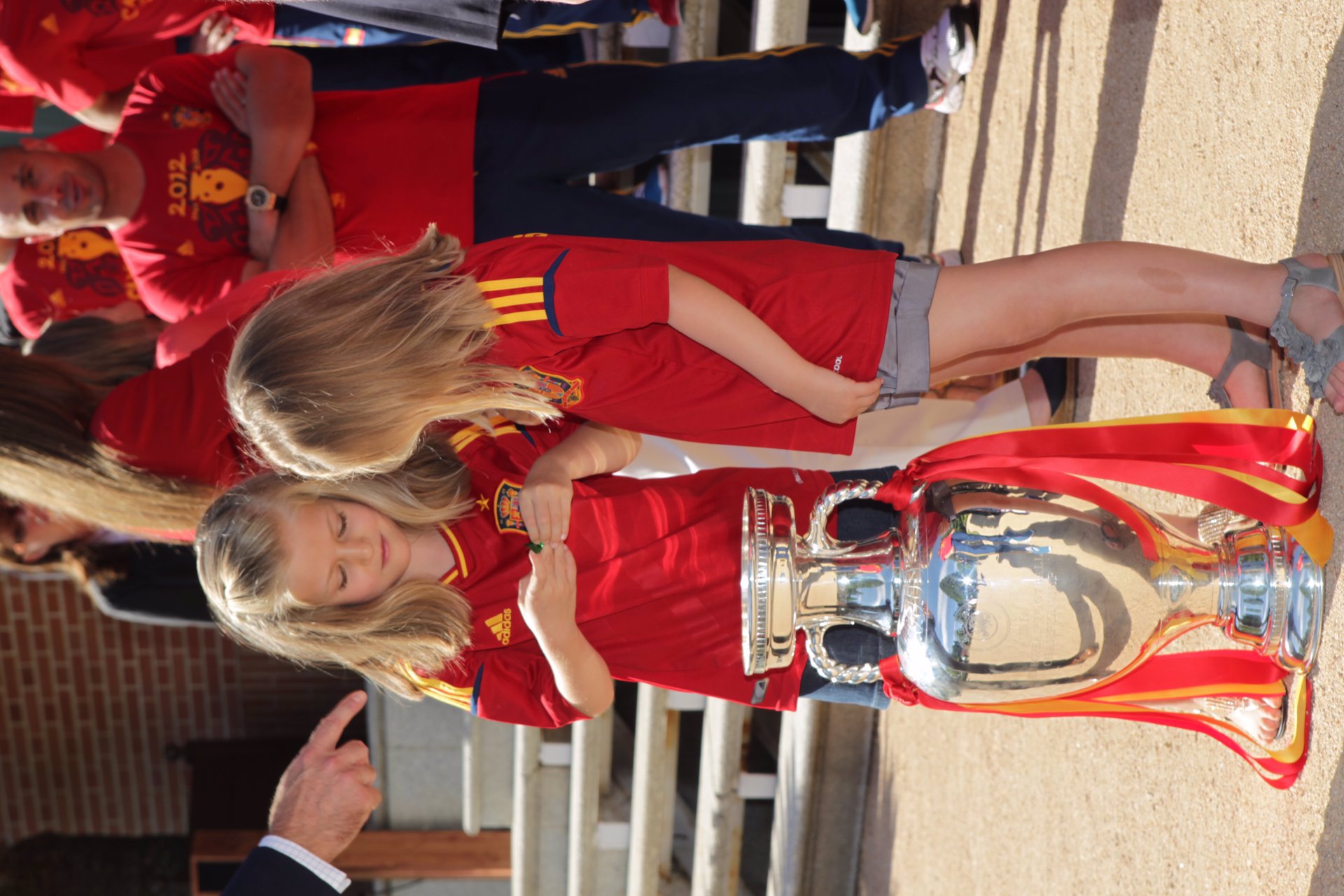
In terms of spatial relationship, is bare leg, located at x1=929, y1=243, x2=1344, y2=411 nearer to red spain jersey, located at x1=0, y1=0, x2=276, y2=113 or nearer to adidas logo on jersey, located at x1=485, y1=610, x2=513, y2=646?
adidas logo on jersey, located at x1=485, y1=610, x2=513, y2=646

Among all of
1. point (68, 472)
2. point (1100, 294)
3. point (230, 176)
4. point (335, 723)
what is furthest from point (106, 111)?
point (1100, 294)

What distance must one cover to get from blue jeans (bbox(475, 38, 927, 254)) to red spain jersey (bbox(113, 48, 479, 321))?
0.27 feet

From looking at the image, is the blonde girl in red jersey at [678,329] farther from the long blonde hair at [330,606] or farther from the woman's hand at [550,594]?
the woman's hand at [550,594]

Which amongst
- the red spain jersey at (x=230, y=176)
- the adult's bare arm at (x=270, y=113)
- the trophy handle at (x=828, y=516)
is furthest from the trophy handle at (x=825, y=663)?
the adult's bare arm at (x=270, y=113)

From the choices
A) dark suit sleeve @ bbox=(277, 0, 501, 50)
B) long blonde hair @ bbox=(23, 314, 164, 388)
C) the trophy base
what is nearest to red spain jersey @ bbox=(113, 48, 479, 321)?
long blonde hair @ bbox=(23, 314, 164, 388)

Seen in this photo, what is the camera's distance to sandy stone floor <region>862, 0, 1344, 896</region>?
1.65m

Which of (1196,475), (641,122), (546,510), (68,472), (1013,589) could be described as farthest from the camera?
(641,122)

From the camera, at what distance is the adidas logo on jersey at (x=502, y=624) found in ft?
6.31

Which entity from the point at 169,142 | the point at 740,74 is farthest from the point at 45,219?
the point at 740,74

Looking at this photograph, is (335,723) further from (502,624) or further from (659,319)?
(659,319)

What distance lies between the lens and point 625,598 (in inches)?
74.5

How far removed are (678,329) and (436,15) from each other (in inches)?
25.3

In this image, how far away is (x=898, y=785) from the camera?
3.37 meters

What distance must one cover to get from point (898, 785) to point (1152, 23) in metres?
2.17
